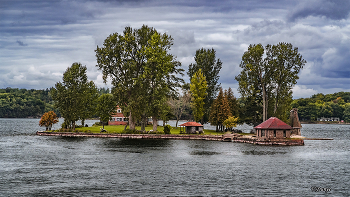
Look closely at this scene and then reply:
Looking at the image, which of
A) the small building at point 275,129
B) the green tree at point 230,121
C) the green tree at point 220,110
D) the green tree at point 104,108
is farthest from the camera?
the green tree at point 104,108

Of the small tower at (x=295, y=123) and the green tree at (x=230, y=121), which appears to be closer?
the small tower at (x=295, y=123)

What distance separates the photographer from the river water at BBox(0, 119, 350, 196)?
94.5 feet

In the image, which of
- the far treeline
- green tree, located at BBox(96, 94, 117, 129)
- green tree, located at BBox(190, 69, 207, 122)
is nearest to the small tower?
the far treeline

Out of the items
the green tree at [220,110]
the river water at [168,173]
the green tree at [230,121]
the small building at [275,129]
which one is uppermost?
the green tree at [220,110]

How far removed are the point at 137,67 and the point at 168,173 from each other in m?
51.4

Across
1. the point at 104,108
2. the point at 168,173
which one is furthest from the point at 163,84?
the point at 168,173

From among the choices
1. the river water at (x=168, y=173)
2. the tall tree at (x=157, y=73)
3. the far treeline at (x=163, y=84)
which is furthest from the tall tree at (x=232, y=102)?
the river water at (x=168, y=173)

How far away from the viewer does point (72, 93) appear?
8625cm

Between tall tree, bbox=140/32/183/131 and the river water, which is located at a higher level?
tall tree, bbox=140/32/183/131

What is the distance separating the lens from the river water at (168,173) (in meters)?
28.8

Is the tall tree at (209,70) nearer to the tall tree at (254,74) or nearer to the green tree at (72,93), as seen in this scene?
the tall tree at (254,74)

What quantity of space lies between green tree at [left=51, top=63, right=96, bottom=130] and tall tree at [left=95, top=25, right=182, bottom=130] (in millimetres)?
8953

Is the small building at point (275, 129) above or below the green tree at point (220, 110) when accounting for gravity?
below

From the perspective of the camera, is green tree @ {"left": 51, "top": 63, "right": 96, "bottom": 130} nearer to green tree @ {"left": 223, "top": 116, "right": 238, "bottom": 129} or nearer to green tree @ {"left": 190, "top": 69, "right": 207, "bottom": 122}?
green tree @ {"left": 190, "top": 69, "right": 207, "bottom": 122}
